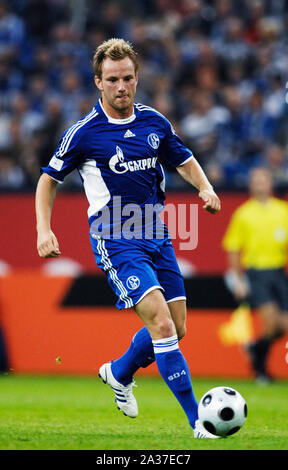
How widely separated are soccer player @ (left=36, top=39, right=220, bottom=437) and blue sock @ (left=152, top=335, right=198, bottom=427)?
0.04 feet

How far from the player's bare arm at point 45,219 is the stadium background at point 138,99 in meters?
5.64

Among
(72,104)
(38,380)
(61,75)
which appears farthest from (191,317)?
(61,75)

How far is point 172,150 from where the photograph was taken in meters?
6.04

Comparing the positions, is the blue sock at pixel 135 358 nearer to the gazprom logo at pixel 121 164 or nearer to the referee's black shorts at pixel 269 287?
the gazprom logo at pixel 121 164

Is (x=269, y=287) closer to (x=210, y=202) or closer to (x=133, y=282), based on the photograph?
(x=210, y=202)

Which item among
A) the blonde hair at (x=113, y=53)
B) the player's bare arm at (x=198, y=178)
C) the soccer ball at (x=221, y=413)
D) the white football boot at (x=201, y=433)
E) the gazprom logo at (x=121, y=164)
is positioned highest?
the blonde hair at (x=113, y=53)

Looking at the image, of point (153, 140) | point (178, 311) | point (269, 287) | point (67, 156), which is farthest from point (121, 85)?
point (269, 287)

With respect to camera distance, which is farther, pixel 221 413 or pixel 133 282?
pixel 133 282

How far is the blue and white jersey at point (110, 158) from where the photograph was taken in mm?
5699

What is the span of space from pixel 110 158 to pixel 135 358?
4.83 ft

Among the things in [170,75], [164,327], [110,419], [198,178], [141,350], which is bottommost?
[110,419]

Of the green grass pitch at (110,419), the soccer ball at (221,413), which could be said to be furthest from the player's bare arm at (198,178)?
the green grass pitch at (110,419)

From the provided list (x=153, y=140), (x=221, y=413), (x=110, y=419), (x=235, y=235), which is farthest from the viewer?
(x=235, y=235)

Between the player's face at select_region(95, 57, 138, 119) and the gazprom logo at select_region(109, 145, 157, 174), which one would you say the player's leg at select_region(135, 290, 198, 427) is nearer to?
the gazprom logo at select_region(109, 145, 157, 174)
